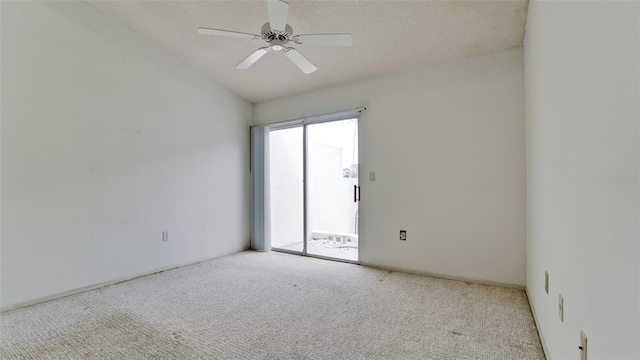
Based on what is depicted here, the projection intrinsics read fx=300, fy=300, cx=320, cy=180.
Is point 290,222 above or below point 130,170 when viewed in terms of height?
below

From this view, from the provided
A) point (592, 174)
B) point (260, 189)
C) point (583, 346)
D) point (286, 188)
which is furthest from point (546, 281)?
point (286, 188)

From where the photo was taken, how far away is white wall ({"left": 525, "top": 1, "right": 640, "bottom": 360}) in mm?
770

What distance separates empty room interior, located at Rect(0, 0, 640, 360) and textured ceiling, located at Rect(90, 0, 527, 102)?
2cm

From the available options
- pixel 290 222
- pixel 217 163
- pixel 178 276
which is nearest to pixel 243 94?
pixel 217 163

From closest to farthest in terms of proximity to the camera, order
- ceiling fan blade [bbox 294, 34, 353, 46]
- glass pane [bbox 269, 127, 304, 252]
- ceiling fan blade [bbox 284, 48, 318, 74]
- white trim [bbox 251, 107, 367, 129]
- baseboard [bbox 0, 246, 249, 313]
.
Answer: ceiling fan blade [bbox 294, 34, 353, 46] < baseboard [bbox 0, 246, 249, 313] < ceiling fan blade [bbox 284, 48, 318, 74] < white trim [bbox 251, 107, 367, 129] < glass pane [bbox 269, 127, 304, 252]

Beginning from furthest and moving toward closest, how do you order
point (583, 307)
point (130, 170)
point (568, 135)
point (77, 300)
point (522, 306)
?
point (130, 170) → point (77, 300) → point (522, 306) → point (568, 135) → point (583, 307)

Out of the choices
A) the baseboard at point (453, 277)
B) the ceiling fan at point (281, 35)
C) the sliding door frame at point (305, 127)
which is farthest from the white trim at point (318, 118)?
the baseboard at point (453, 277)

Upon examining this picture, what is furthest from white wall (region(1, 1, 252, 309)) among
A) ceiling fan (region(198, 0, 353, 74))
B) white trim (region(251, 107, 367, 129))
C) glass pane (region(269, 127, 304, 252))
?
ceiling fan (region(198, 0, 353, 74))

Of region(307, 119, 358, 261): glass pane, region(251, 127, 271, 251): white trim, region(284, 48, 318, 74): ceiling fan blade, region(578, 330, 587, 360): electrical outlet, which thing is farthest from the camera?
region(307, 119, 358, 261): glass pane

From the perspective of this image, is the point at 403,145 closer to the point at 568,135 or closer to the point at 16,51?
the point at 568,135

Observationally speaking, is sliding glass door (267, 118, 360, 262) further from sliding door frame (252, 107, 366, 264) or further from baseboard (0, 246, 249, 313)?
baseboard (0, 246, 249, 313)

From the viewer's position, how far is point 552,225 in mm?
1686

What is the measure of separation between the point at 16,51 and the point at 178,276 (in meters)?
2.56

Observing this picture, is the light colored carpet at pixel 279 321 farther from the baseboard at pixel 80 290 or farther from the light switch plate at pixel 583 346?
the light switch plate at pixel 583 346
